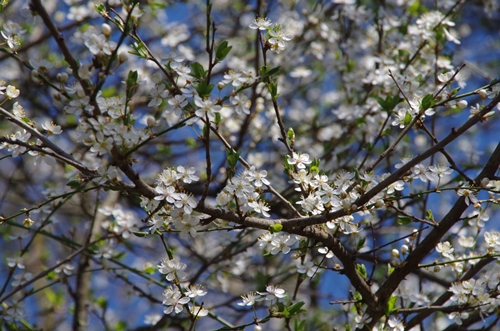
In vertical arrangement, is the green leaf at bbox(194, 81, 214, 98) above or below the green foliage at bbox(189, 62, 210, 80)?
below

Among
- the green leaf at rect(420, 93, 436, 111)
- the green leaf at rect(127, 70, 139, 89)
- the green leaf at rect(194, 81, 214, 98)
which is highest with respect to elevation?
the green leaf at rect(420, 93, 436, 111)

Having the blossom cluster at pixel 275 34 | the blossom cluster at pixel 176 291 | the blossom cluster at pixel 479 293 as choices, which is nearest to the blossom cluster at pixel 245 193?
the blossom cluster at pixel 176 291

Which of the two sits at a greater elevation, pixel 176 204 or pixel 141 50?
pixel 141 50

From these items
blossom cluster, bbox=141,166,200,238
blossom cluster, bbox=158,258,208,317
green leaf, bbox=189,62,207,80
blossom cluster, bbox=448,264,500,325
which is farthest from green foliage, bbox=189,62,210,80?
blossom cluster, bbox=448,264,500,325

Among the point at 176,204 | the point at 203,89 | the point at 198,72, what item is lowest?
the point at 176,204

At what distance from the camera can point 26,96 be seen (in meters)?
4.38

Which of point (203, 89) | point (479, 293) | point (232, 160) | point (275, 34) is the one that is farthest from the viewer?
point (479, 293)

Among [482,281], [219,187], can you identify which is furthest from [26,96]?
[482,281]

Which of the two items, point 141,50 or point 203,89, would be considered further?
point 141,50

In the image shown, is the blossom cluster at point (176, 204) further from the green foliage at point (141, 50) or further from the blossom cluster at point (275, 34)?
the blossom cluster at point (275, 34)

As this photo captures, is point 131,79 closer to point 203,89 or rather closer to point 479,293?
point 203,89

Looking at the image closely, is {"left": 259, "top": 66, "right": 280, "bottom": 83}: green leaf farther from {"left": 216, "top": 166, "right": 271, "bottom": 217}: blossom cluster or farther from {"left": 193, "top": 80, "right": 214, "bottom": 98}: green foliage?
{"left": 216, "top": 166, "right": 271, "bottom": 217}: blossom cluster

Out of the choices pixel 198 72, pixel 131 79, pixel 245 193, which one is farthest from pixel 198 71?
pixel 245 193

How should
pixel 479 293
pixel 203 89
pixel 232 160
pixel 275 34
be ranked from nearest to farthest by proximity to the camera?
pixel 203 89 → pixel 232 160 → pixel 275 34 → pixel 479 293
